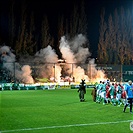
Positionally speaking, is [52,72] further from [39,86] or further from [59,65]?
[39,86]

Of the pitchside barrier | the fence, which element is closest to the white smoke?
the fence

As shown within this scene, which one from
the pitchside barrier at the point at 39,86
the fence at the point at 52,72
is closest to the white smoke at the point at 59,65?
the fence at the point at 52,72

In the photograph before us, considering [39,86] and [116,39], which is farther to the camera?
[116,39]

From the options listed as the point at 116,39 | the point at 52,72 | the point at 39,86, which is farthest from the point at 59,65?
the point at 116,39

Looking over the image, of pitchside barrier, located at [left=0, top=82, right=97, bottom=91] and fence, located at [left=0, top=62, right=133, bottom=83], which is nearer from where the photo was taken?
pitchside barrier, located at [left=0, top=82, right=97, bottom=91]

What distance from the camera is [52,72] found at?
5681cm

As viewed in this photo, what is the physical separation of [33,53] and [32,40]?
14.4ft

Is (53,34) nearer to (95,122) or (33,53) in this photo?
(33,53)

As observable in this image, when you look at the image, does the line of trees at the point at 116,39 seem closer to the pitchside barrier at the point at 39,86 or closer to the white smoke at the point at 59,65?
the white smoke at the point at 59,65

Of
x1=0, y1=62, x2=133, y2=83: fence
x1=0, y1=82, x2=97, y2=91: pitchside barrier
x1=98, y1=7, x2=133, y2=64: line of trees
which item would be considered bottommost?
x1=0, y1=82, x2=97, y2=91: pitchside barrier

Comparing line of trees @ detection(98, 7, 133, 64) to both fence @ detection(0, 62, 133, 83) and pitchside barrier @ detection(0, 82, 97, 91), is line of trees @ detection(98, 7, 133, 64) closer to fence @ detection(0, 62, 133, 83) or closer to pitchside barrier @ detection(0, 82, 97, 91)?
fence @ detection(0, 62, 133, 83)

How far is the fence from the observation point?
177 feet

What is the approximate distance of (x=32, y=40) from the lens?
71875mm

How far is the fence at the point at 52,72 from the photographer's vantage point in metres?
53.9
